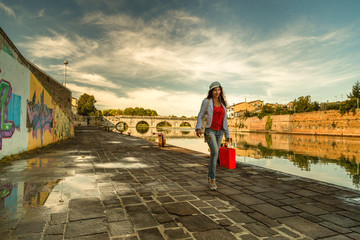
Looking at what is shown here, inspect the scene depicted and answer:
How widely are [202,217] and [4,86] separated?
6.89 m

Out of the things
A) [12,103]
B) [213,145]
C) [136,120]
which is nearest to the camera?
[213,145]

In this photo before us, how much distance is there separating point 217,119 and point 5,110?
20.7ft

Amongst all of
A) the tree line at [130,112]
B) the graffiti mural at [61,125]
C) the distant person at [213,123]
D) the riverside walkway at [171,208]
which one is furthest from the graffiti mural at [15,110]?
the tree line at [130,112]

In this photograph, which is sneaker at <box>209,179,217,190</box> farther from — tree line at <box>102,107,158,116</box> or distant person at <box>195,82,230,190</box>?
tree line at <box>102,107,158,116</box>

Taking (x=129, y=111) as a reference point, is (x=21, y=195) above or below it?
below

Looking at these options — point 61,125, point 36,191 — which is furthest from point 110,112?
point 36,191

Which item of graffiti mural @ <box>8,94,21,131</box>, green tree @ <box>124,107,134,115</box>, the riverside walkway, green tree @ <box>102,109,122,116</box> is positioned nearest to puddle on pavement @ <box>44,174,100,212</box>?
the riverside walkway

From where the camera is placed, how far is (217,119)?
146 inches

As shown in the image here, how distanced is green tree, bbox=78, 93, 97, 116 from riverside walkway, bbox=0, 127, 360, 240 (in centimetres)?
6958


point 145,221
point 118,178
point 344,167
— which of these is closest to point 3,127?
point 118,178

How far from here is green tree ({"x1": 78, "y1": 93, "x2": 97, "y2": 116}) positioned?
224ft

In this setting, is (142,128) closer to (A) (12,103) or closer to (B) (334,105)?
(B) (334,105)

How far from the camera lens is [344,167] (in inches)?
374

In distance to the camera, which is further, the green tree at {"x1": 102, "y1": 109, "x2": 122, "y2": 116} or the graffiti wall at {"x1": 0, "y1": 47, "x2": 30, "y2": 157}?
the green tree at {"x1": 102, "y1": 109, "x2": 122, "y2": 116}
